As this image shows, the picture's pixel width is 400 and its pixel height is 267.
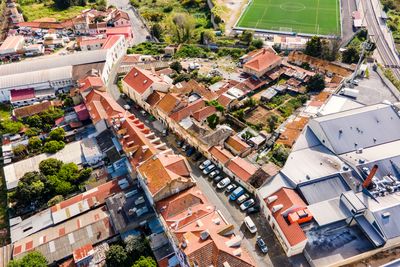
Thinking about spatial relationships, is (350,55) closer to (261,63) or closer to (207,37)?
(261,63)

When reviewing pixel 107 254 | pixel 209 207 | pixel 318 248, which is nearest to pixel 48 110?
pixel 107 254

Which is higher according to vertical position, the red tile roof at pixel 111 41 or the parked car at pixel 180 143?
the red tile roof at pixel 111 41

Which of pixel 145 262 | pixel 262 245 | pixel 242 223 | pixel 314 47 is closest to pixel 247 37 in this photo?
pixel 314 47

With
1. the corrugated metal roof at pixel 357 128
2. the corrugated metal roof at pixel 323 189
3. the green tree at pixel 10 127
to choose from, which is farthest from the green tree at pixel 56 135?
the corrugated metal roof at pixel 357 128

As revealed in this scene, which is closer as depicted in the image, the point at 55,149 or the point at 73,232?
the point at 73,232

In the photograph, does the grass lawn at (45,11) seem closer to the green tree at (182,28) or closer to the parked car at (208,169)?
the green tree at (182,28)

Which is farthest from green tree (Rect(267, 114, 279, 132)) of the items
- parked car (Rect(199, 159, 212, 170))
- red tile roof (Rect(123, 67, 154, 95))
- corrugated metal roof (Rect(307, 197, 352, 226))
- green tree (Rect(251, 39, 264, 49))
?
green tree (Rect(251, 39, 264, 49))

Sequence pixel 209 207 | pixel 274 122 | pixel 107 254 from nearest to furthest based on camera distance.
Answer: pixel 107 254, pixel 209 207, pixel 274 122

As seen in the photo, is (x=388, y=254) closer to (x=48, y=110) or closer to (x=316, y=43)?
(x=316, y=43)
